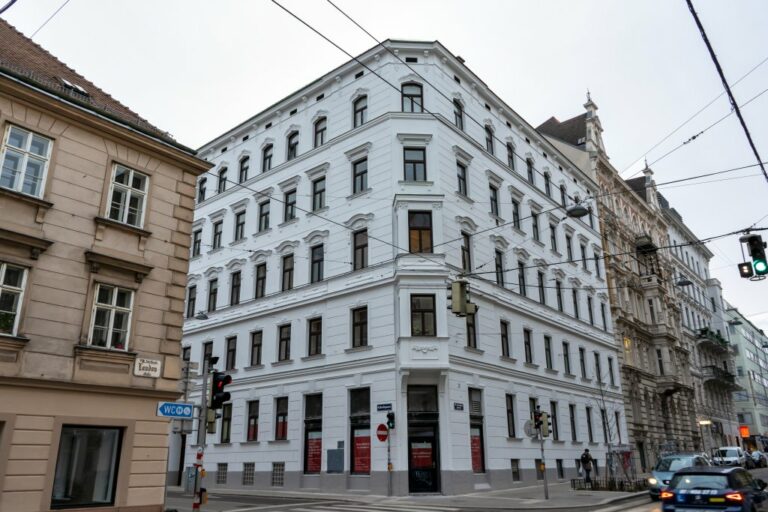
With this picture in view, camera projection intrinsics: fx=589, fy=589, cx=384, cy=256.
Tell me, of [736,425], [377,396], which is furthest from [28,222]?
[736,425]

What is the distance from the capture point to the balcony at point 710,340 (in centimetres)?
6191

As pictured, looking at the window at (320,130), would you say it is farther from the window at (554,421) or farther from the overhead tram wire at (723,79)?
the overhead tram wire at (723,79)

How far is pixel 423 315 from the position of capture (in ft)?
81.5

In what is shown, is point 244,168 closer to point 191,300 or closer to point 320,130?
point 320,130

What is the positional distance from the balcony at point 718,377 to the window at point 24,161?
210 ft

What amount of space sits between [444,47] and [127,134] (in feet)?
60.9

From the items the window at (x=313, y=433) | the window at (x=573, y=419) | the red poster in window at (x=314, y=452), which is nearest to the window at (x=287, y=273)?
the window at (x=313, y=433)

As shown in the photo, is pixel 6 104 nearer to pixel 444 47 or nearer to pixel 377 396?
pixel 377 396

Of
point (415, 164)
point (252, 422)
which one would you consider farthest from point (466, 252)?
point (252, 422)

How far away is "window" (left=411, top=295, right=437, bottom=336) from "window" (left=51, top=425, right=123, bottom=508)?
13.1m

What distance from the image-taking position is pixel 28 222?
13.2 meters

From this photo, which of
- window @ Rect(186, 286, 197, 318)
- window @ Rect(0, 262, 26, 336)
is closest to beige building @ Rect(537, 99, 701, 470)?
window @ Rect(186, 286, 197, 318)

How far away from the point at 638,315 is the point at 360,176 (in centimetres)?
2992

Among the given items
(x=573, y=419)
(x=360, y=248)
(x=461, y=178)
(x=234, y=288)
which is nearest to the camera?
(x=360, y=248)
